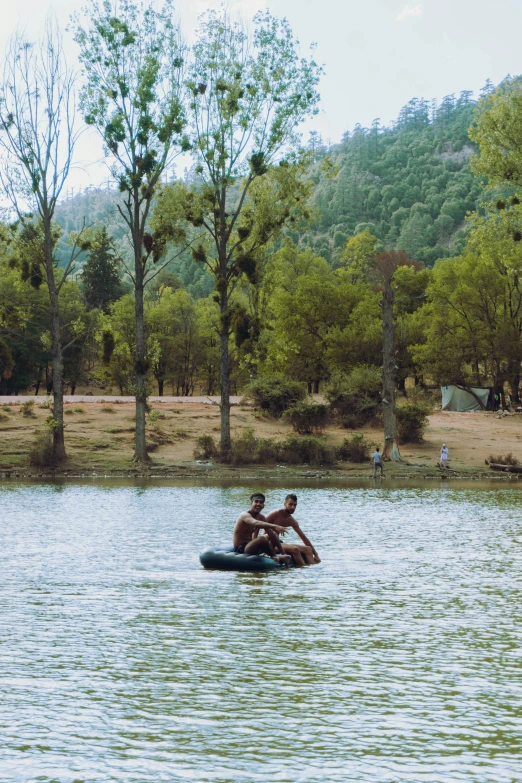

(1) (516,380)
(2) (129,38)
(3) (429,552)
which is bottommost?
(3) (429,552)

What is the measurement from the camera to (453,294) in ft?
259

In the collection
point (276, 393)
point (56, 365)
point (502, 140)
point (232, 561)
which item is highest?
point (502, 140)

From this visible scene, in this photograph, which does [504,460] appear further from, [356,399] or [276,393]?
[276,393]

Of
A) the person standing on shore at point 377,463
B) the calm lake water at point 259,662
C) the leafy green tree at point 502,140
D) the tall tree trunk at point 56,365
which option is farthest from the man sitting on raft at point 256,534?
the leafy green tree at point 502,140

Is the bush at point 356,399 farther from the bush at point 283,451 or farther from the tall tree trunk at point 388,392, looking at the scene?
the bush at point 283,451

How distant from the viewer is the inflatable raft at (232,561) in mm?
20281

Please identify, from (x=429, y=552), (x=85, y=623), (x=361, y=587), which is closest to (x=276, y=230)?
(x=429, y=552)

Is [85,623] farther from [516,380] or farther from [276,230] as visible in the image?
[516,380]

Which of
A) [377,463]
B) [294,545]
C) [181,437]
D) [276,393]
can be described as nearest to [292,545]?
[294,545]

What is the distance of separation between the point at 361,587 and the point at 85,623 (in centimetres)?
582

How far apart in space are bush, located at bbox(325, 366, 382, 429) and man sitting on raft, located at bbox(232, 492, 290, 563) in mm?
40912

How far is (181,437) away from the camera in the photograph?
57000 millimetres

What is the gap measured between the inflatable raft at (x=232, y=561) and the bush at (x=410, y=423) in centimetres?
3769

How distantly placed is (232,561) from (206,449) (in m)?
32.0
